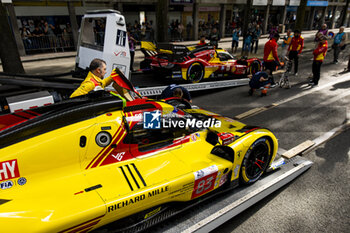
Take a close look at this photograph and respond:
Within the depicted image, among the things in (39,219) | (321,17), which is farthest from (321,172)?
(321,17)

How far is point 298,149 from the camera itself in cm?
468

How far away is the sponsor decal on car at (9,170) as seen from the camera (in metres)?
2.19

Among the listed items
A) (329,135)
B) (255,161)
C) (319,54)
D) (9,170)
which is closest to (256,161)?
(255,161)

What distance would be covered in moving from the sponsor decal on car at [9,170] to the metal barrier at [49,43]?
17528 millimetres

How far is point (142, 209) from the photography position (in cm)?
253

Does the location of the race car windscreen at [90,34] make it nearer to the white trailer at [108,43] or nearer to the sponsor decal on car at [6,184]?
the white trailer at [108,43]

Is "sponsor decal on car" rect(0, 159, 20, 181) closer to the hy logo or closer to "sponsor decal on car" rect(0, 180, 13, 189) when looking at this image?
"sponsor decal on car" rect(0, 180, 13, 189)

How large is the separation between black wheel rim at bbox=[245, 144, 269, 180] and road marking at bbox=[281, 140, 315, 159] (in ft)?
3.19

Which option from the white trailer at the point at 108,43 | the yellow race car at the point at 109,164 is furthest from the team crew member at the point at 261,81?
the yellow race car at the point at 109,164

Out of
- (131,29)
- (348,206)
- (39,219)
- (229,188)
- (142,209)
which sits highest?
(131,29)

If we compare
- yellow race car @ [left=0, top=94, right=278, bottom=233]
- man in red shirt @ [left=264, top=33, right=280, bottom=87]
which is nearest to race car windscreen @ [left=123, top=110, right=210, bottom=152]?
yellow race car @ [left=0, top=94, right=278, bottom=233]

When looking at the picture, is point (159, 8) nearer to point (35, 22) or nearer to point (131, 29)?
point (131, 29)

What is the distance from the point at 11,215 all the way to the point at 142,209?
1221 mm

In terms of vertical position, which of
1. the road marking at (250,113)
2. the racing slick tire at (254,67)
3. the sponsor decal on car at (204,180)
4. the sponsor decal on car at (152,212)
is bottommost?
the road marking at (250,113)
